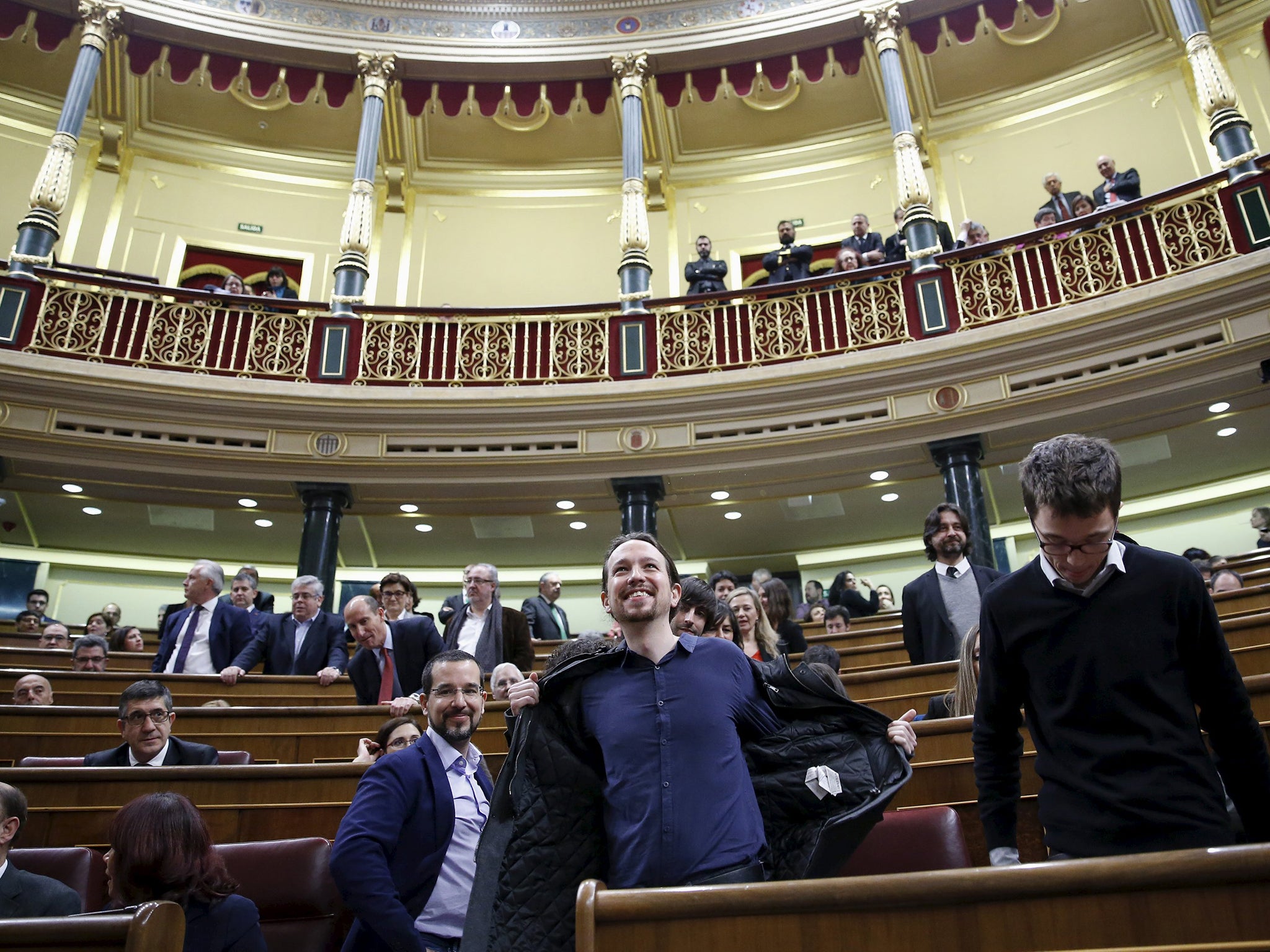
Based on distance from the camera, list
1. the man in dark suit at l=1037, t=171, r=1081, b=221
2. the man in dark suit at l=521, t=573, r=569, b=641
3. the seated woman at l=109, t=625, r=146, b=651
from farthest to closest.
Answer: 1. the man in dark suit at l=1037, t=171, r=1081, b=221
2. the man in dark suit at l=521, t=573, r=569, b=641
3. the seated woman at l=109, t=625, r=146, b=651

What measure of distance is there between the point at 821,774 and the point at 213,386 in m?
6.52

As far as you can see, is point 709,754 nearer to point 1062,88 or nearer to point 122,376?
point 122,376

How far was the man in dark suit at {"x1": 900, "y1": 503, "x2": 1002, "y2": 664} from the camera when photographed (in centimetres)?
369

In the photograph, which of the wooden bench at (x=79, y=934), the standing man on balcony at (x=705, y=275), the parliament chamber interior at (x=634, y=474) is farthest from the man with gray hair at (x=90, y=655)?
the standing man on balcony at (x=705, y=275)

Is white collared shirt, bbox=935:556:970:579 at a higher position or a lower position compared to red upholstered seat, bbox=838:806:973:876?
higher

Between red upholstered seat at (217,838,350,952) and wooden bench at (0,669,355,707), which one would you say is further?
wooden bench at (0,669,355,707)

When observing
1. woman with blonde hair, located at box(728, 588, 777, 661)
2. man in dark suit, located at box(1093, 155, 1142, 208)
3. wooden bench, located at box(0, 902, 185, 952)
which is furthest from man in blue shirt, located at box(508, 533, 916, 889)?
man in dark suit, located at box(1093, 155, 1142, 208)

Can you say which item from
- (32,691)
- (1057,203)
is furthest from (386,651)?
(1057,203)

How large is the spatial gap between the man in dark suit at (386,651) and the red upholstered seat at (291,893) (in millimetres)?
1462

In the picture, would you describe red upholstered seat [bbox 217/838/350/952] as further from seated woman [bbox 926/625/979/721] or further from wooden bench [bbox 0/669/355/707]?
wooden bench [bbox 0/669/355/707]

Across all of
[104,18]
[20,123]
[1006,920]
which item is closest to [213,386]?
[104,18]

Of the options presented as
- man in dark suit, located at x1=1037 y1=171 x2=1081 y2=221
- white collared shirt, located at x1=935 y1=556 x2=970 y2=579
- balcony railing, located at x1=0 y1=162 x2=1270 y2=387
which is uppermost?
man in dark suit, located at x1=1037 y1=171 x2=1081 y2=221

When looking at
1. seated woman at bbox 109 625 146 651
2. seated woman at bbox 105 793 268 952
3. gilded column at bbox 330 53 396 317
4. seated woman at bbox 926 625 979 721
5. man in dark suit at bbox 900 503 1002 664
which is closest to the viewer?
seated woman at bbox 105 793 268 952

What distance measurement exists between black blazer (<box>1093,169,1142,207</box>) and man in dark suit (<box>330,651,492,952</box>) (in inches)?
265
